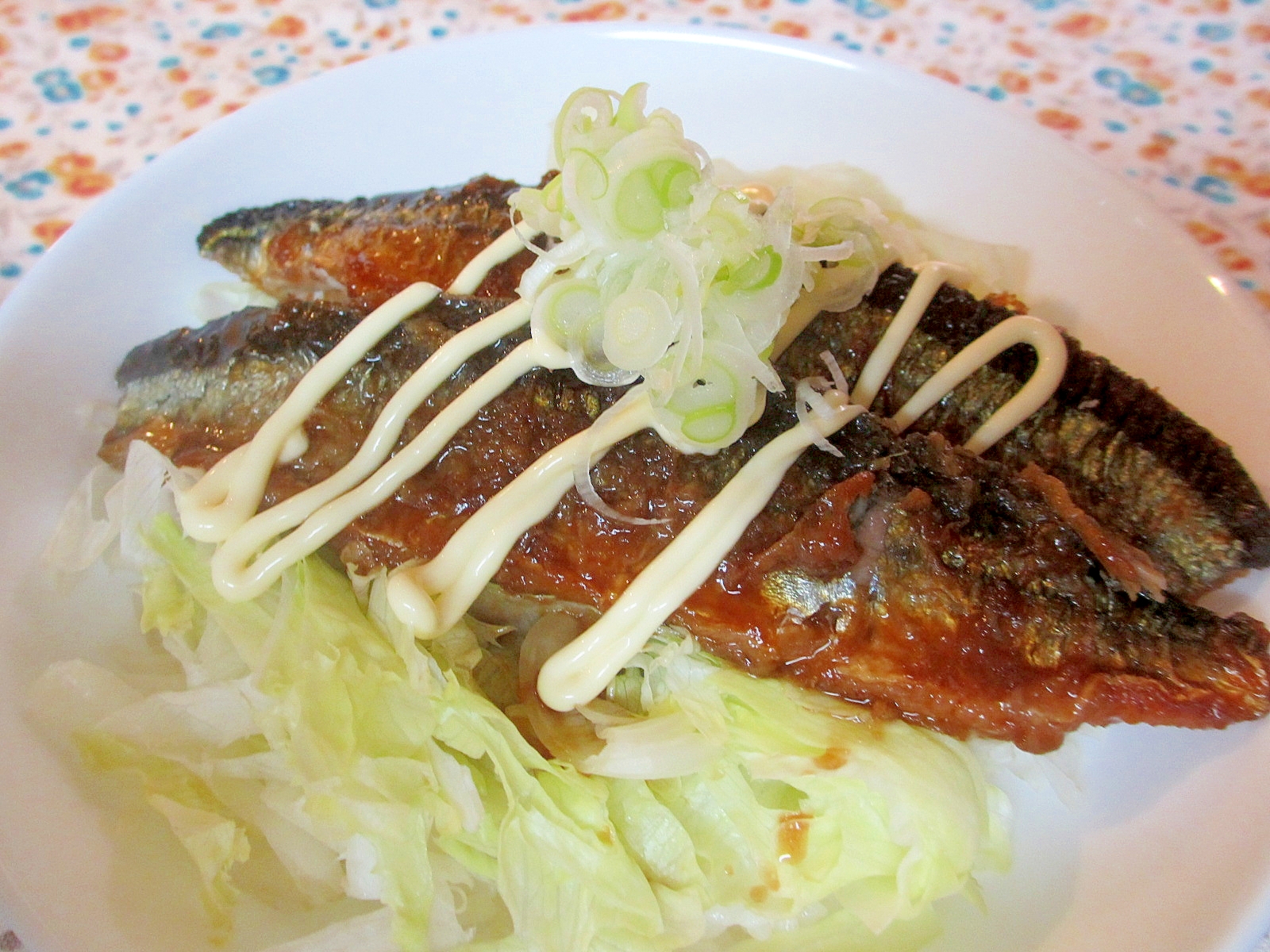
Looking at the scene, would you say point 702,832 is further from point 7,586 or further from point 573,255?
point 7,586

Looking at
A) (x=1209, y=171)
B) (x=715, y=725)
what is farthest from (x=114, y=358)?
(x=1209, y=171)

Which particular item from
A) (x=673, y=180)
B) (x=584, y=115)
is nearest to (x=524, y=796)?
(x=673, y=180)

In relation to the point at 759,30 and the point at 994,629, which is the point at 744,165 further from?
the point at 994,629

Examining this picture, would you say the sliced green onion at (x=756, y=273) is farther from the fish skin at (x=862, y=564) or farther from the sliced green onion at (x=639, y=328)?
the fish skin at (x=862, y=564)

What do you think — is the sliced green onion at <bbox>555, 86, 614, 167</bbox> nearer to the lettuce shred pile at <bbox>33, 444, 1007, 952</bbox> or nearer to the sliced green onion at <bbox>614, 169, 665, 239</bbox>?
the sliced green onion at <bbox>614, 169, 665, 239</bbox>

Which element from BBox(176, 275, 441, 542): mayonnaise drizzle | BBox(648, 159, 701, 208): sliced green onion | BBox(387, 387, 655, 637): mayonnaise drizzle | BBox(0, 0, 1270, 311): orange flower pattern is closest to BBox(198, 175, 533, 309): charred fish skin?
BBox(176, 275, 441, 542): mayonnaise drizzle
